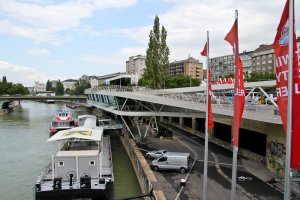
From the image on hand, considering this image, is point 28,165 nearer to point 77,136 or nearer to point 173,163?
point 77,136

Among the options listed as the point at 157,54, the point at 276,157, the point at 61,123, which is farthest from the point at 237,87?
the point at 157,54

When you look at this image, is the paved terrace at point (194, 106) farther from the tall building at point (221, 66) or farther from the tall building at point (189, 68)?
the tall building at point (189, 68)

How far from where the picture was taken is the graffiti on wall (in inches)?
866

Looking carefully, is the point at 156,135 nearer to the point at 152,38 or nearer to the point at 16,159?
the point at 16,159

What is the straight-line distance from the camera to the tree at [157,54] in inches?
2304

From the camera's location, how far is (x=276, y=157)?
23.0m

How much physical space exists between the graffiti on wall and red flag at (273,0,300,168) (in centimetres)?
1540

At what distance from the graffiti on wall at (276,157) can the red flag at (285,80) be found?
50.5 ft

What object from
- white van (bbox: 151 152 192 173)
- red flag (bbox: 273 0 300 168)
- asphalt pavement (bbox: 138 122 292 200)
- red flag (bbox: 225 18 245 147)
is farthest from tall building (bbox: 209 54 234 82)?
red flag (bbox: 273 0 300 168)

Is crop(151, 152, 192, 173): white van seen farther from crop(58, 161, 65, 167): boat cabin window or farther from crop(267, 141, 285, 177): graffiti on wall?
crop(58, 161, 65, 167): boat cabin window

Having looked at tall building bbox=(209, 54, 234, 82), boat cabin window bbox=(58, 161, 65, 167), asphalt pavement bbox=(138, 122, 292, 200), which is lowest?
asphalt pavement bbox=(138, 122, 292, 200)

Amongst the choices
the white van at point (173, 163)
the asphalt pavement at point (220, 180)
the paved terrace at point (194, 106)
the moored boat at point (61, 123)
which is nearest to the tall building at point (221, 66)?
the moored boat at point (61, 123)

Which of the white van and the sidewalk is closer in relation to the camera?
the sidewalk

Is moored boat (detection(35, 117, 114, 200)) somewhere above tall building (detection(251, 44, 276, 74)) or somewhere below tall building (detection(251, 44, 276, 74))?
below
